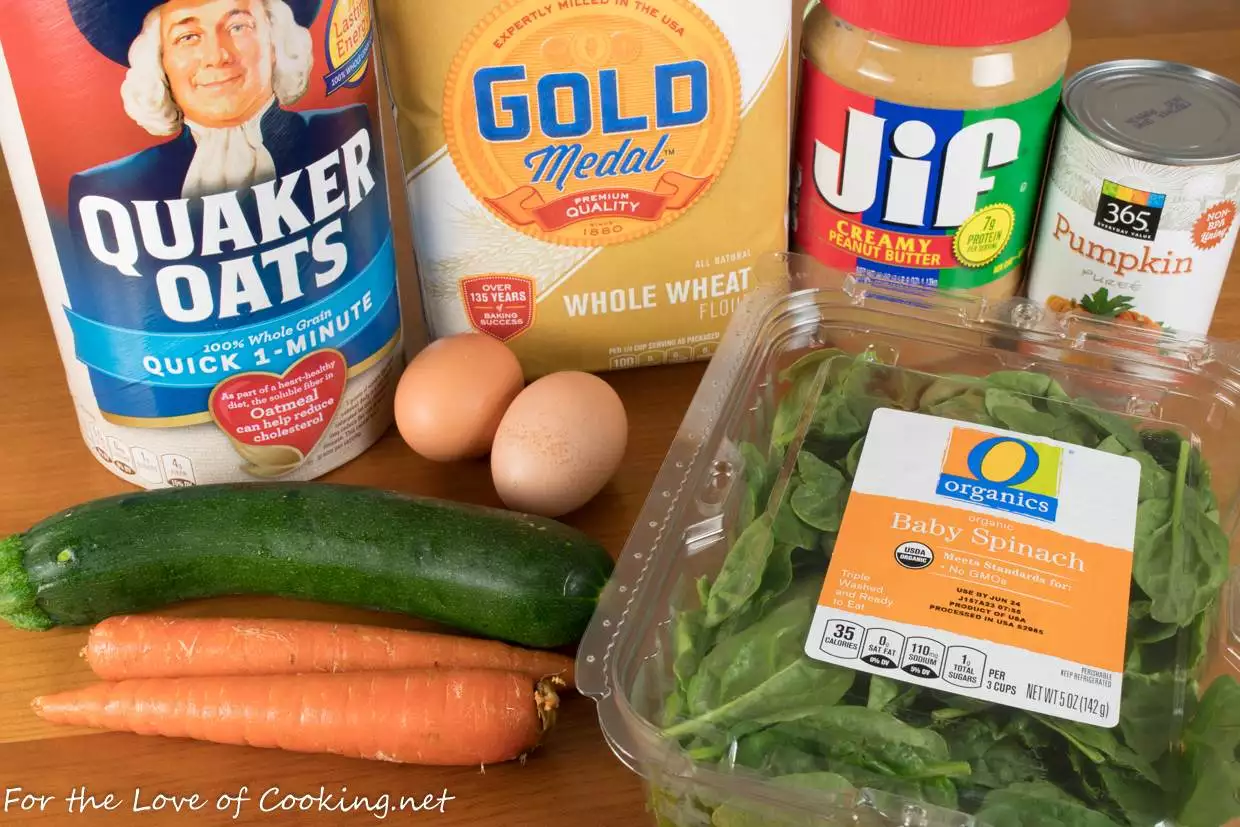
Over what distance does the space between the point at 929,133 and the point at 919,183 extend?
4cm

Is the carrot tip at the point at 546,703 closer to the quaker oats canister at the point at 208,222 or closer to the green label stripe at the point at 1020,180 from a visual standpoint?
the quaker oats canister at the point at 208,222

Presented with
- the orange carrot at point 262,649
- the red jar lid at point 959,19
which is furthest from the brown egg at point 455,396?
the red jar lid at point 959,19

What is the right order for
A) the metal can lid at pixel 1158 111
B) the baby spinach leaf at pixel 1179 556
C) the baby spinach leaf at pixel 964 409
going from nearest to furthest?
1. the baby spinach leaf at pixel 1179 556
2. the baby spinach leaf at pixel 964 409
3. the metal can lid at pixel 1158 111

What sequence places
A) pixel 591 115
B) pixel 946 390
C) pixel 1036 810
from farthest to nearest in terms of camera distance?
1. pixel 591 115
2. pixel 946 390
3. pixel 1036 810

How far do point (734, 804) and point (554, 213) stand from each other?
49 cm

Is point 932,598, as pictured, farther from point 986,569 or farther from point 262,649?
point 262,649

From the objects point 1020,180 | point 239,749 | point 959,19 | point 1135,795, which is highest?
point 959,19

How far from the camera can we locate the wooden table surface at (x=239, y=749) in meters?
0.80

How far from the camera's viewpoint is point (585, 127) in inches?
37.9

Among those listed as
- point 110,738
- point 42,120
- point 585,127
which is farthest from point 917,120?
point 110,738

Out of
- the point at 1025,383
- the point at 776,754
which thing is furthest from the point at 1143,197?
the point at 776,754

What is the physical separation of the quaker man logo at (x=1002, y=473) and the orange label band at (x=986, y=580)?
0.05 ft

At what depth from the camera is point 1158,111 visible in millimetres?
978

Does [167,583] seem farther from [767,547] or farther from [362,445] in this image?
[767,547]
